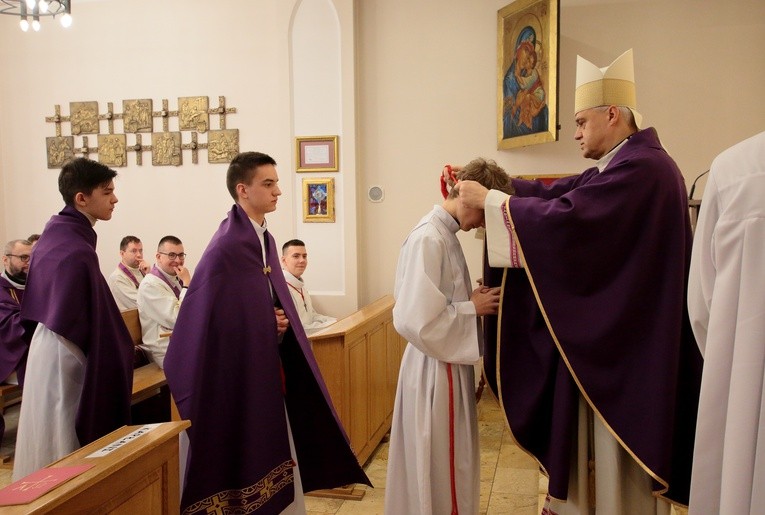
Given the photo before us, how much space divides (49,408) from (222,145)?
4.90 m

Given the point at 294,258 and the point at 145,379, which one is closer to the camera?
the point at 145,379

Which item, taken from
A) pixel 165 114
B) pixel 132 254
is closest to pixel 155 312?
pixel 132 254

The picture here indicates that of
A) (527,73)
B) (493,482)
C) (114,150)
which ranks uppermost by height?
(527,73)

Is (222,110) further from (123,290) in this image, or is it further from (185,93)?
(123,290)

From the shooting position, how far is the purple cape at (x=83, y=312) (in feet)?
9.11

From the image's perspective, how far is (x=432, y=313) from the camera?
2430 mm

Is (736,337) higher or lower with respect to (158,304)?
higher

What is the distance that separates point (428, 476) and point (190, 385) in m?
1.07

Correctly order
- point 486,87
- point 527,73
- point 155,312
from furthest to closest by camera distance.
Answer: point 486,87, point 527,73, point 155,312

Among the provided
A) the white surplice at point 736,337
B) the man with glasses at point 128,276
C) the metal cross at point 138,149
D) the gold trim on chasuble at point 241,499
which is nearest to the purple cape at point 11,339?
the man with glasses at point 128,276

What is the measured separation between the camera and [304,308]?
6.06 m

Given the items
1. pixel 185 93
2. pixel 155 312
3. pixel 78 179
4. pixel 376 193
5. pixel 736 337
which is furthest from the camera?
pixel 185 93

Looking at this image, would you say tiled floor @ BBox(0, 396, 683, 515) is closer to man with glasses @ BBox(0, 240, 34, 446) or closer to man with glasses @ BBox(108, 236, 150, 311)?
man with glasses @ BBox(0, 240, 34, 446)

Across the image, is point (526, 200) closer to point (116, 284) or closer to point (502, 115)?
point (502, 115)
